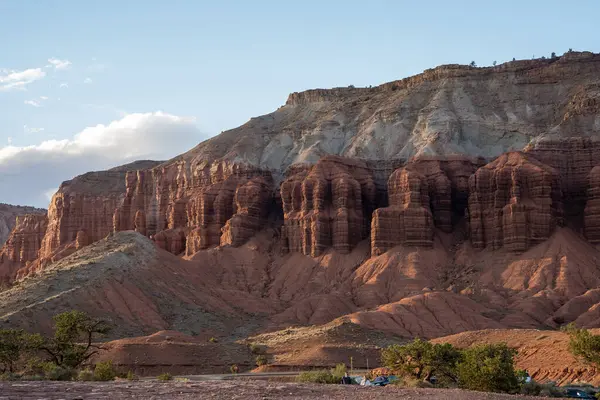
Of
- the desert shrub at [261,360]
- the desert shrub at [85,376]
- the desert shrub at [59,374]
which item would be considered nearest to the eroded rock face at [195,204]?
the desert shrub at [261,360]

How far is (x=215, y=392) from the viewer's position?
40.4 metres

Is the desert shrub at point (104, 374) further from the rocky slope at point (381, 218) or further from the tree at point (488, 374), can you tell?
the rocky slope at point (381, 218)

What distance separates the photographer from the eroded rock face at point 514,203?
114 m

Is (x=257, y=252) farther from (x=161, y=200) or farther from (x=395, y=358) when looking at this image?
(x=395, y=358)

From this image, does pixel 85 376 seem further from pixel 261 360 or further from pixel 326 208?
pixel 326 208

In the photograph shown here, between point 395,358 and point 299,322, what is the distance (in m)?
46.4

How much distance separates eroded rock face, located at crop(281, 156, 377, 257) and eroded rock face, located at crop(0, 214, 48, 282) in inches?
2397

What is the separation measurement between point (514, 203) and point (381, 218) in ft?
49.8

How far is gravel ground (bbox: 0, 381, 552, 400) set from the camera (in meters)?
38.9

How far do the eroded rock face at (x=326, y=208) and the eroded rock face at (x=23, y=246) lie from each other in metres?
60.9

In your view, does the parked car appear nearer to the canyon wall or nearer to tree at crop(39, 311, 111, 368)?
tree at crop(39, 311, 111, 368)

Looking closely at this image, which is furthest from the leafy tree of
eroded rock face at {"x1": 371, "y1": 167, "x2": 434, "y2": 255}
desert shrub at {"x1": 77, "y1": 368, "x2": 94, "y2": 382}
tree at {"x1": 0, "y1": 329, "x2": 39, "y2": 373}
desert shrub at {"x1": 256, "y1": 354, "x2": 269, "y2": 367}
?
eroded rock face at {"x1": 371, "y1": 167, "x2": 434, "y2": 255}

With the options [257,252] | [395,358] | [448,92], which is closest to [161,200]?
[257,252]

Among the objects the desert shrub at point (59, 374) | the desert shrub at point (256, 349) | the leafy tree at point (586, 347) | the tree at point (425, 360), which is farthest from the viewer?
the desert shrub at point (256, 349)
